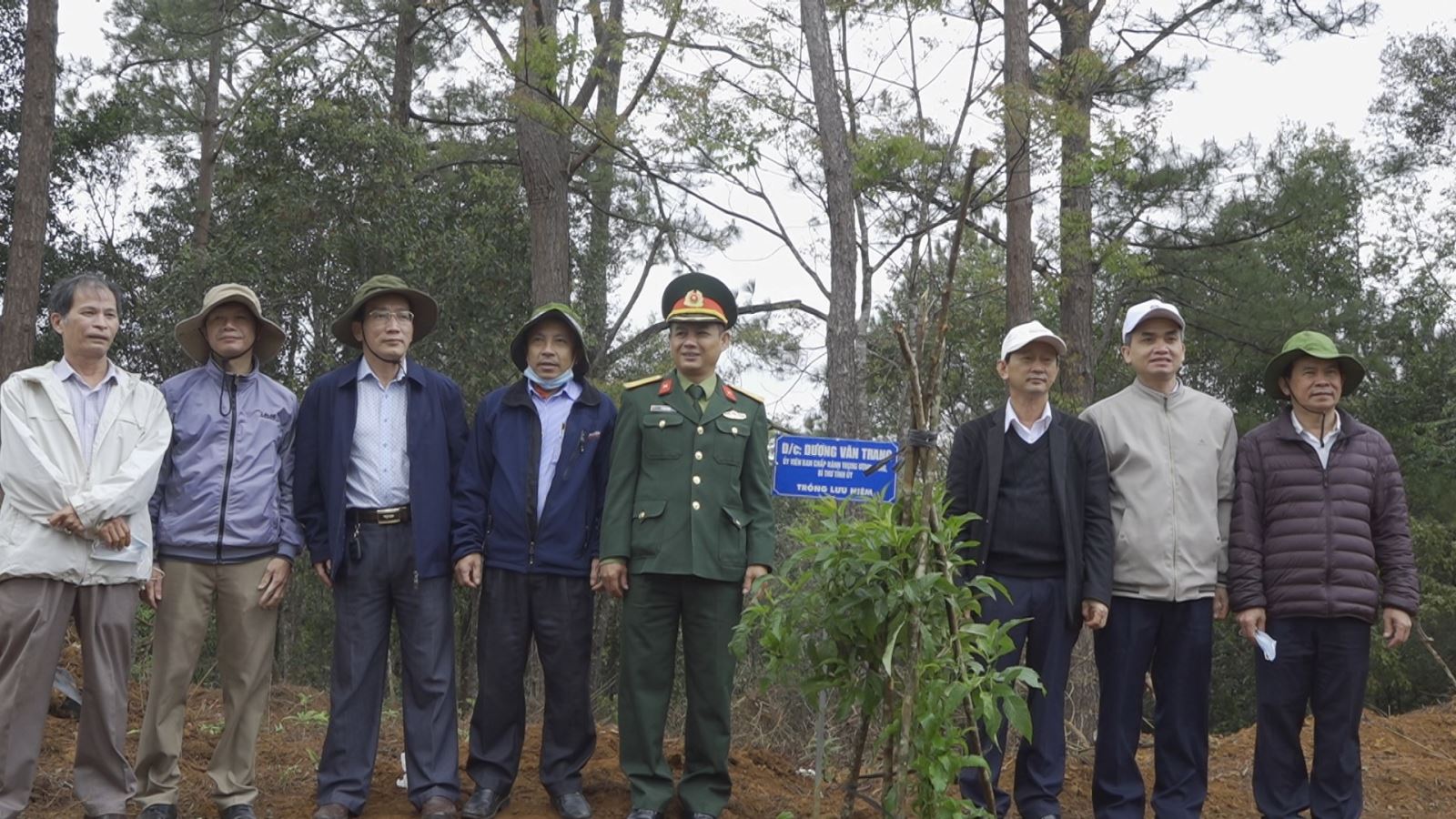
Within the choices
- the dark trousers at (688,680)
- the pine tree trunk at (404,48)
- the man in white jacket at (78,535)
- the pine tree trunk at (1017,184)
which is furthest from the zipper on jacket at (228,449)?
the pine tree trunk at (404,48)

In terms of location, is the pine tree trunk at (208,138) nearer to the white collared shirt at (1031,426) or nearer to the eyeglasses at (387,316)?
the eyeglasses at (387,316)

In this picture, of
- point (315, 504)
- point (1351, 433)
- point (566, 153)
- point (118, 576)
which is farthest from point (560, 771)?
point (566, 153)

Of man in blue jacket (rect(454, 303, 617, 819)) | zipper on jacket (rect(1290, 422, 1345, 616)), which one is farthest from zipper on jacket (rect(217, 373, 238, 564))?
zipper on jacket (rect(1290, 422, 1345, 616))

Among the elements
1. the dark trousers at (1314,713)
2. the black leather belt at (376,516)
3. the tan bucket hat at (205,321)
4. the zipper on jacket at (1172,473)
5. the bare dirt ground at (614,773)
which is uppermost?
the tan bucket hat at (205,321)

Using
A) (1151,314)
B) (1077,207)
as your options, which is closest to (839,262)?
(1151,314)

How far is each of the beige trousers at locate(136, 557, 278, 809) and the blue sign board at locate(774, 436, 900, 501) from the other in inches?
100

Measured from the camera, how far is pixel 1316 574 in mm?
5203

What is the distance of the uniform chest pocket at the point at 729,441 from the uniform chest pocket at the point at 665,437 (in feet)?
0.45

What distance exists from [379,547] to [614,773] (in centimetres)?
150

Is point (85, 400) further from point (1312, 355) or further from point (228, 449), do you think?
point (1312, 355)

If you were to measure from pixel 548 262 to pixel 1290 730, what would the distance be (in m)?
10.3

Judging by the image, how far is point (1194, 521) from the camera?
17.5ft

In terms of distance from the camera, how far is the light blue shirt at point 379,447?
17.1ft

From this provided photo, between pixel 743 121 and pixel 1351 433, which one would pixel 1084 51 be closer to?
pixel 743 121
